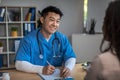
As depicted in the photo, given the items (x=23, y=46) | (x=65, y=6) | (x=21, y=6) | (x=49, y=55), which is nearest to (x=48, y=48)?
(x=49, y=55)

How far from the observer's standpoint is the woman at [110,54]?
99cm

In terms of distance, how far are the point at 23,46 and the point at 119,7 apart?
4.76 ft

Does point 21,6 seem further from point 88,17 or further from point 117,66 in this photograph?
point 117,66

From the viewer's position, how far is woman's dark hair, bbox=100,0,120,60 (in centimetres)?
98

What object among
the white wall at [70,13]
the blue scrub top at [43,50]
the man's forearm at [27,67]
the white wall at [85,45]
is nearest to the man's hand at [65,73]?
the man's forearm at [27,67]

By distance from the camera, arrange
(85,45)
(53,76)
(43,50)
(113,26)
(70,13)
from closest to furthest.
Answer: (113,26) < (53,76) < (43,50) < (85,45) < (70,13)

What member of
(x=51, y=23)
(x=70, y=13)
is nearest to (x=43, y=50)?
(x=51, y=23)

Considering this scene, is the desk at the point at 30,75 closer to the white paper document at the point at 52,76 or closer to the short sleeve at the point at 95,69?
→ the white paper document at the point at 52,76

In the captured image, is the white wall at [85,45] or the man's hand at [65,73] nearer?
the man's hand at [65,73]

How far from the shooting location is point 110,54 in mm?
1026

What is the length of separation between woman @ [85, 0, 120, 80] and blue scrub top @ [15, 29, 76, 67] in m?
1.29

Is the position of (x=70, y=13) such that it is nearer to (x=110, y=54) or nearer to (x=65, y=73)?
(x=65, y=73)

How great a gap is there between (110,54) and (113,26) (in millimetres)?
126

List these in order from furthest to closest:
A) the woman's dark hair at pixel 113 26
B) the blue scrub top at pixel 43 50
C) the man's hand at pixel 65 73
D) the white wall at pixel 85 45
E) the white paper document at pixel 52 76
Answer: the white wall at pixel 85 45 → the blue scrub top at pixel 43 50 → the man's hand at pixel 65 73 → the white paper document at pixel 52 76 → the woman's dark hair at pixel 113 26
